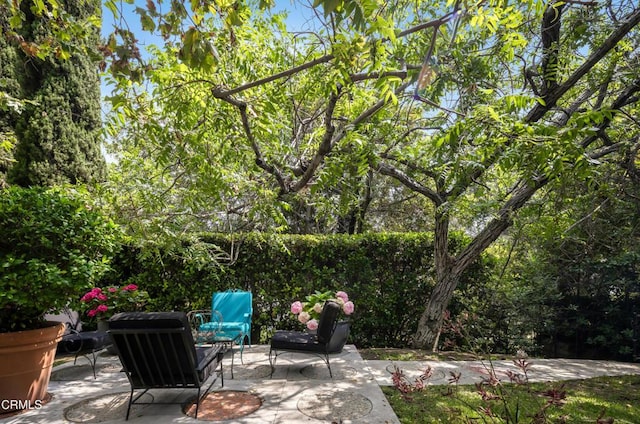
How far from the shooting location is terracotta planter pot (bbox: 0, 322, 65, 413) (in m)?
3.88

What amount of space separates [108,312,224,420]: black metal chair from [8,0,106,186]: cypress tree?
4161mm

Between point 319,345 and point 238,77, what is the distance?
12.4 feet

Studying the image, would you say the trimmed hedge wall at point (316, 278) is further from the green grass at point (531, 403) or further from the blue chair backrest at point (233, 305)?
the green grass at point (531, 403)

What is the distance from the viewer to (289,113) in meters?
7.51

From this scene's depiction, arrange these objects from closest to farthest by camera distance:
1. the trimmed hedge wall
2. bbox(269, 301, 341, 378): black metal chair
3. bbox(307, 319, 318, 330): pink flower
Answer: bbox(269, 301, 341, 378): black metal chair, bbox(307, 319, 318, 330): pink flower, the trimmed hedge wall

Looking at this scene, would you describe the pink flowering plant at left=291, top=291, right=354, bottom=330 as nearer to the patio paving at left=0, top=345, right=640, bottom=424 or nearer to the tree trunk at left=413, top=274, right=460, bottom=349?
the patio paving at left=0, top=345, right=640, bottom=424

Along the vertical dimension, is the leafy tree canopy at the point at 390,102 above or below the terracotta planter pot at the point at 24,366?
above

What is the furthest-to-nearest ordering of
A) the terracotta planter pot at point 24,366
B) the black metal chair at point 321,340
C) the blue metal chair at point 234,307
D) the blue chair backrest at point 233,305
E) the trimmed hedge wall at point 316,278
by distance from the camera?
the trimmed hedge wall at point 316,278, the blue chair backrest at point 233,305, the blue metal chair at point 234,307, the black metal chair at point 321,340, the terracotta planter pot at point 24,366

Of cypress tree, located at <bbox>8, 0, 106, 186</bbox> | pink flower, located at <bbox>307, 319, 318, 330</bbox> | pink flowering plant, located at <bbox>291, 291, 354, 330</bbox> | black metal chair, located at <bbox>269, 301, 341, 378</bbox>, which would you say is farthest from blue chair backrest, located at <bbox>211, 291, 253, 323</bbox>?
cypress tree, located at <bbox>8, 0, 106, 186</bbox>

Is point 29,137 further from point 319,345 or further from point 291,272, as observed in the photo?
point 319,345

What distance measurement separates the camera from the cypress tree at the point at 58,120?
23.9ft

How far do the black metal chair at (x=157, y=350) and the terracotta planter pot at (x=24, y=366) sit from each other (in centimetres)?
Answer: 87

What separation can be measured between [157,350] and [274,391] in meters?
1.46

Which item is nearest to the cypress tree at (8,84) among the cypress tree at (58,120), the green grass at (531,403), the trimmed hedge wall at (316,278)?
the cypress tree at (58,120)
